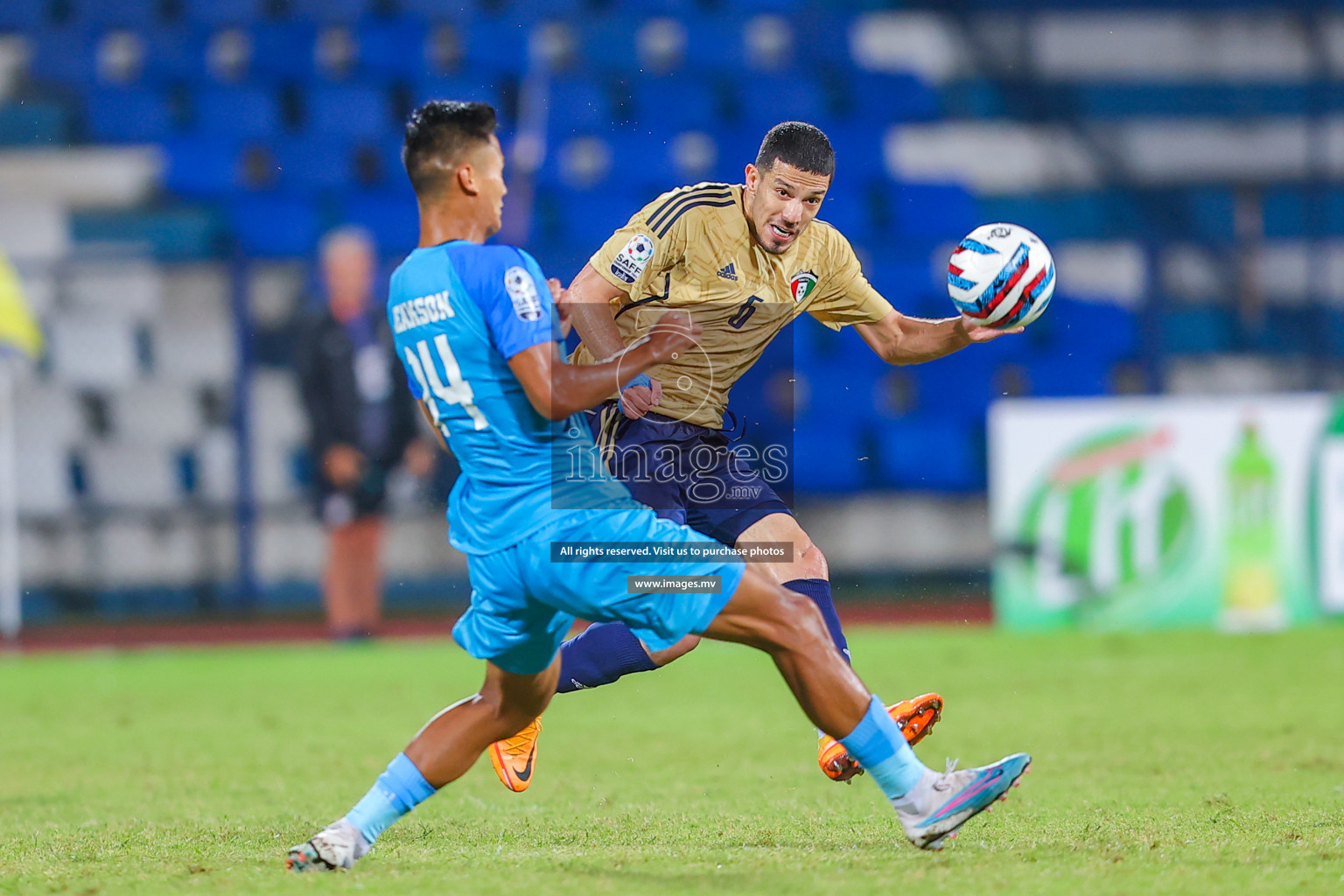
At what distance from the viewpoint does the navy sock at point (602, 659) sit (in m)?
5.23

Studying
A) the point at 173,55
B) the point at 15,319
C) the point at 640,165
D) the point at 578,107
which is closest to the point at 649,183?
the point at 640,165

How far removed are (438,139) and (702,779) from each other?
279 centimetres

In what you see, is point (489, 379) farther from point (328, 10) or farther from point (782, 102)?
point (328, 10)

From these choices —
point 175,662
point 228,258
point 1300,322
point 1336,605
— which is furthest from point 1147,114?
point 175,662

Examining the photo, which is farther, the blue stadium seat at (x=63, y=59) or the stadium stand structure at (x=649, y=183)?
the blue stadium seat at (x=63, y=59)

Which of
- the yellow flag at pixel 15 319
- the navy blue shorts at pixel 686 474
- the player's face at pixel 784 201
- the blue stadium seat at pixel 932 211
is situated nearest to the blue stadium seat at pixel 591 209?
the blue stadium seat at pixel 932 211

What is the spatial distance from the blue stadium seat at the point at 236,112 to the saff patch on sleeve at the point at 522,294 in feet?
35.4

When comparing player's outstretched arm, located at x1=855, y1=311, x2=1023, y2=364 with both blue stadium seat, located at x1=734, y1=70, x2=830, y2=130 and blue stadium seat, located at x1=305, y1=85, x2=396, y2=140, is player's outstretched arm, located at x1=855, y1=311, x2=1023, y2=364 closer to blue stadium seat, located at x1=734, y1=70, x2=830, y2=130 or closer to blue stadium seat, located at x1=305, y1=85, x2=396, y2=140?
blue stadium seat, located at x1=734, y1=70, x2=830, y2=130

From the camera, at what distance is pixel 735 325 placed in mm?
5207

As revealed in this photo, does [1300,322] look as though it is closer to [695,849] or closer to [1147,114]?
[1147,114]

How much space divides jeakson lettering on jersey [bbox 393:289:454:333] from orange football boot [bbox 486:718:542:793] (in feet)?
5.32

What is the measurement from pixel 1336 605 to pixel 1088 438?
198cm

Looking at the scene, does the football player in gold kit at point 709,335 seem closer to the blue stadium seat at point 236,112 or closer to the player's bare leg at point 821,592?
the player's bare leg at point 821,592

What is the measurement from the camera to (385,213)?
1333 centimetres
